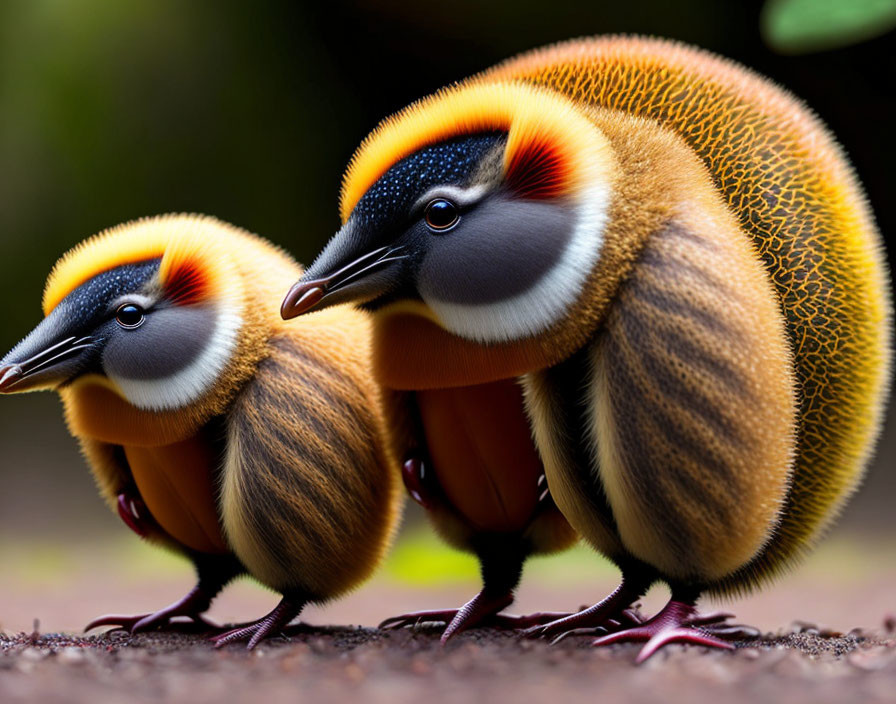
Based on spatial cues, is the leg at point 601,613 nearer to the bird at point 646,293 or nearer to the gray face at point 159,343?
the bird at point 646,293

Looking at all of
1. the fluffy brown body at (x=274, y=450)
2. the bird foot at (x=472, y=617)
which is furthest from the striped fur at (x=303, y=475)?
the bird foot at (x=472, y=617)

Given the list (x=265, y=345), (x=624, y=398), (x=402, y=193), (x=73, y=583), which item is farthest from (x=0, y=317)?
(x=624, y=398)

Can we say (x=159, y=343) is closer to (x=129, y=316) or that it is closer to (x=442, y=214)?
(x=129, y=316)

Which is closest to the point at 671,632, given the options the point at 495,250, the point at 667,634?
the point at 667,634

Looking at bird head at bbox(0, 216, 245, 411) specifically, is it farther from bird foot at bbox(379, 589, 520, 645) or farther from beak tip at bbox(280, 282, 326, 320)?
bird foot at bbox(379, 589, 520, 645)

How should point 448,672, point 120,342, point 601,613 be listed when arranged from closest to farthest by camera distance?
1. point 448,672
2. point 601,613
3. point 120,342
